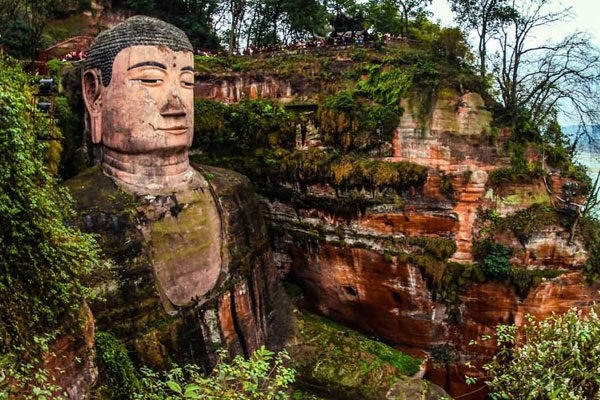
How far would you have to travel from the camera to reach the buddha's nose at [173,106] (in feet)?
27.2

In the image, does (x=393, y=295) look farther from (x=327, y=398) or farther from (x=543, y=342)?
(x=543, y=342)

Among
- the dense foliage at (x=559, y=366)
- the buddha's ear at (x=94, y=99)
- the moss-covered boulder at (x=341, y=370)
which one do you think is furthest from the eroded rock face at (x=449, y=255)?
the dense foliage at (x=559, y=366)

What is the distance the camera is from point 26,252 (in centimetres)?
450

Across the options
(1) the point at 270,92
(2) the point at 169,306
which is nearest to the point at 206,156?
(1) the point at 270,92

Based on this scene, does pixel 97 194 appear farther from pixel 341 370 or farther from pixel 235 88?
pixel 235 88

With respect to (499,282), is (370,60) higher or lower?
higher

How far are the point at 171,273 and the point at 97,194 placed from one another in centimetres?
184

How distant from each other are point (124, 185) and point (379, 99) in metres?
7.62

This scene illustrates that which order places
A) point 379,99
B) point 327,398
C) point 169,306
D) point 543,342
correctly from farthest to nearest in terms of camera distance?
1. point 379,99
2. point 327,398
3. point 169,306
4. point 543,342

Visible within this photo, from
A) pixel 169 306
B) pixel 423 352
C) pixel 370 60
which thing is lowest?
pixel 423 352

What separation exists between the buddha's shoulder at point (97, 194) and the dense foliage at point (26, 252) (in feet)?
8.82

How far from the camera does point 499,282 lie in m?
12.2

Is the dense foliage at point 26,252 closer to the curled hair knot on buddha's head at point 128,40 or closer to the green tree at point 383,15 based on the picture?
the curled hair knot on buddha's head at point 128,40

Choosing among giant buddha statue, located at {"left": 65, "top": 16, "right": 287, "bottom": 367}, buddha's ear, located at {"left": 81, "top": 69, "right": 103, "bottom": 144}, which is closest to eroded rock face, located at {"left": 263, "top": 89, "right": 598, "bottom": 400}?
giant buddha statue, located at {"left": 65, "top": 16, "right": 287, "bottom": 367}
